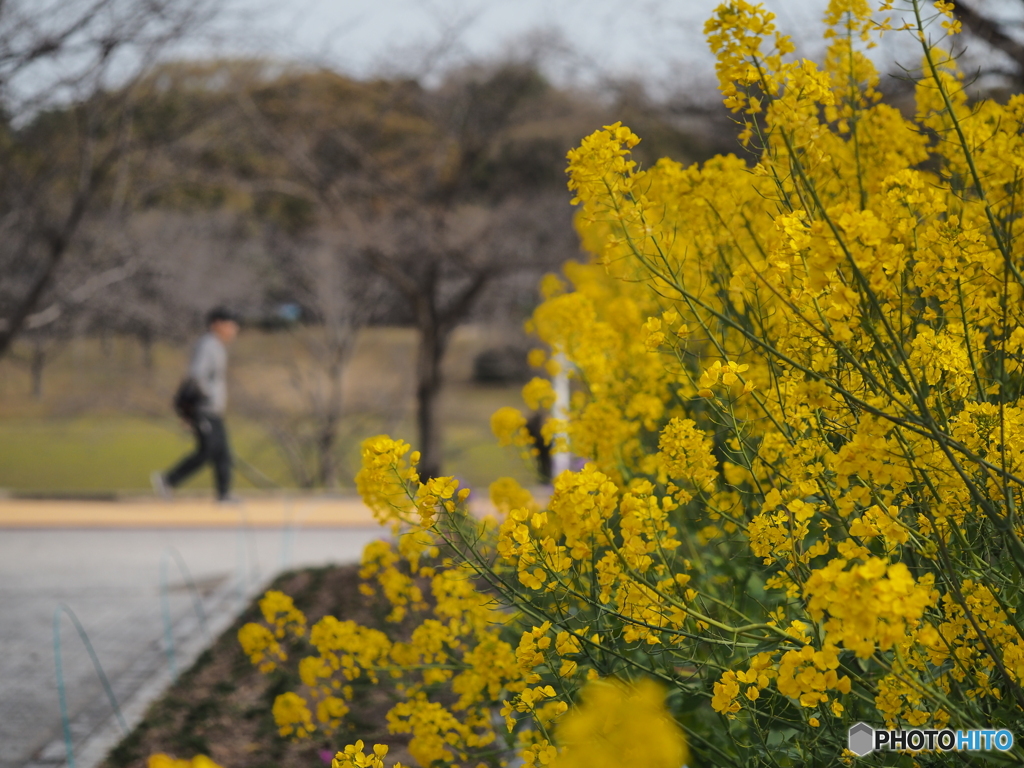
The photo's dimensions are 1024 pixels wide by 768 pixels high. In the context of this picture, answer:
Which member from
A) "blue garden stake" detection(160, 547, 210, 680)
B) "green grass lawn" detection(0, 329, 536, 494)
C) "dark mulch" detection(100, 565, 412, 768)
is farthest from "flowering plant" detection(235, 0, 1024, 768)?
"green grass lawn" detection(0, 329, 536, 494)

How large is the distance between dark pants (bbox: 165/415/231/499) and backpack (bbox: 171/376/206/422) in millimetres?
98

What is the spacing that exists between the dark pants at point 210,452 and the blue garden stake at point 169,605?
0.90m

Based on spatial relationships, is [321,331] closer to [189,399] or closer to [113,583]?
[189,399]

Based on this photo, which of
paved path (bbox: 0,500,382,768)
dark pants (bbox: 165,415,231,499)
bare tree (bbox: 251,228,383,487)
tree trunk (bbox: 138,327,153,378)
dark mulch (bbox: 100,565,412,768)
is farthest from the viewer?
bare tree (bbox: 251,228,383,487)

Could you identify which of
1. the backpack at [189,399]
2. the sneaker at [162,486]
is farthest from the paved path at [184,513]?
the backpack at [189,399]

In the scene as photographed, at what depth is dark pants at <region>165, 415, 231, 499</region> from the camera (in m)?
8.55

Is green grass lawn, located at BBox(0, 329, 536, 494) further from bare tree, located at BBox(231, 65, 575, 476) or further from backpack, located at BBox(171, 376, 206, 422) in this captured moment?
backpack, located at BBox(171, 376, 206, 422)

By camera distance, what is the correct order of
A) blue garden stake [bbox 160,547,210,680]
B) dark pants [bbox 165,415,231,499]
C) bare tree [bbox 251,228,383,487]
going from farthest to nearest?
bare tree [bbox 251,228,383,487] < dark pants [bbox 165,415,231,499] < blue garden stake [bbox 160,547,210,680]

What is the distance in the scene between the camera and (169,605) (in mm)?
6523

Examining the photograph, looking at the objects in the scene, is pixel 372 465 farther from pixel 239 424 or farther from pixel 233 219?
pixel 239 424

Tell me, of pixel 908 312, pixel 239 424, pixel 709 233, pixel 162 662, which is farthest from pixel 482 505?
pixel 239 424

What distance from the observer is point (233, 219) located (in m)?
14.0

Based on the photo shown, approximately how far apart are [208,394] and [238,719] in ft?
14.9

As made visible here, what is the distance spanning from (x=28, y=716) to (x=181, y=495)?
5.84 meters
